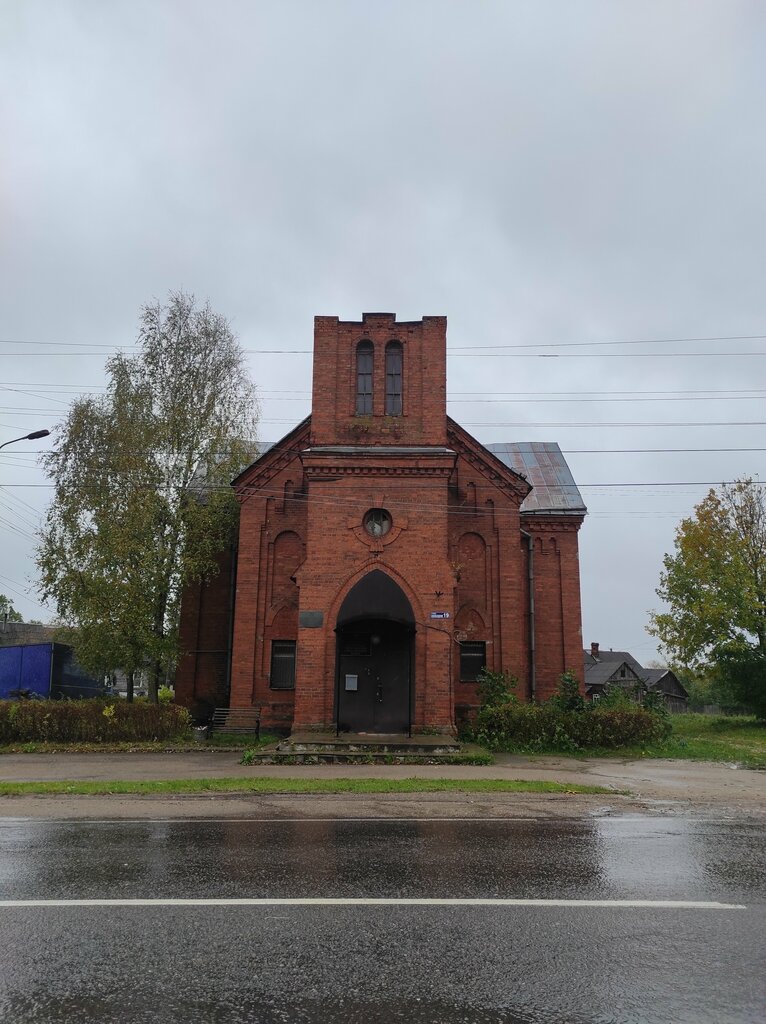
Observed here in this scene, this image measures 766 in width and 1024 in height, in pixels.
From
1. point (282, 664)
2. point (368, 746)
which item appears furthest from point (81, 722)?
point (368, 746)

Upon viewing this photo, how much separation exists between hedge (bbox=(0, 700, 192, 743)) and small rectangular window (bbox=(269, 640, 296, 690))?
11.0 ft

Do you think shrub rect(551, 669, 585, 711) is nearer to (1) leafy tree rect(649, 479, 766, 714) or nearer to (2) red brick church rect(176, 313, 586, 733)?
(2) red brick church rect(176, 313, 586, 733)

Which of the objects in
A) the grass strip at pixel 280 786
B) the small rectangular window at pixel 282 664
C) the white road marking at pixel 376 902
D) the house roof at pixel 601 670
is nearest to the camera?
the white road marking at pixel 376 902

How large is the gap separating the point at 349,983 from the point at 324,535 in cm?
1566

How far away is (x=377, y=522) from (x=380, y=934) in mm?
15148

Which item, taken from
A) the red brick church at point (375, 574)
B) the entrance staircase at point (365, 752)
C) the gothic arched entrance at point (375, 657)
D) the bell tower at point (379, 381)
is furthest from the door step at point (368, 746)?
the bell tower at point (379, 381)

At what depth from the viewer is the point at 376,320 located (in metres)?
21.1

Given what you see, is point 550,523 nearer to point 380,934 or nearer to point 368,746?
point 368,746

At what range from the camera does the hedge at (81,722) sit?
62.8 feet

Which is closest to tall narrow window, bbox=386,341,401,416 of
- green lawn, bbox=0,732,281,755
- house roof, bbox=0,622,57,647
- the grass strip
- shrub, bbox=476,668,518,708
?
shrub, bbox=476,668,518,708

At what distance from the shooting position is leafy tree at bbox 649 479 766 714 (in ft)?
112

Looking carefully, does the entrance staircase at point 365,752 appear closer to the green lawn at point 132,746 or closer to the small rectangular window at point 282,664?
the green lawn at point 132,746

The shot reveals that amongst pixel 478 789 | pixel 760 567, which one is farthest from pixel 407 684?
pixel 760 567

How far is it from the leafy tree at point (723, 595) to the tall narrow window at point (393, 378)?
21507 millimetres
